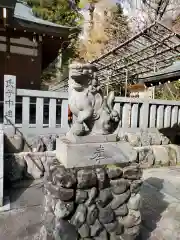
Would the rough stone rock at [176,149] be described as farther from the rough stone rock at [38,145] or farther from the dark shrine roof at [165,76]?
the rough stone rock at [38,145]

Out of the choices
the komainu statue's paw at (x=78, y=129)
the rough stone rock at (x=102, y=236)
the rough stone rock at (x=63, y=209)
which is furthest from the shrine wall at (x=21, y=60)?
the rough stone rock at (x=102, y=236)

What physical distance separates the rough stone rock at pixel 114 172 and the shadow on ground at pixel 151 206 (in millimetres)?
865

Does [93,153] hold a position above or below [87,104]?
below

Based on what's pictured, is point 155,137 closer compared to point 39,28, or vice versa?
point 155,137

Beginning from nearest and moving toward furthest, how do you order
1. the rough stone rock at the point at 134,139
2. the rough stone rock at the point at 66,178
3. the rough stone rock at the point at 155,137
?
the rough stone rock at the point at 66,178 → the rough stone rock at the point at 134,139 → the rough stone rock at the point at 155,137

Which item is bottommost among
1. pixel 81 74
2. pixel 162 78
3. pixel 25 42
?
pixel 81 74

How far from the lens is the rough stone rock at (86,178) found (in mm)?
2016

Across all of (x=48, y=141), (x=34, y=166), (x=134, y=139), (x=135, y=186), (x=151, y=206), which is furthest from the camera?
(x=134, y=139)

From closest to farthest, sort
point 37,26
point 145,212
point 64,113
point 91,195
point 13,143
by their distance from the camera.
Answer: point 91,195, point 145,212, point 13,143, point 64,113, point 37,26

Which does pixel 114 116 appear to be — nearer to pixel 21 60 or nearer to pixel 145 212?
pixel 145 212

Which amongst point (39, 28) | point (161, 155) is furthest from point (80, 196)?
point (39, 28)

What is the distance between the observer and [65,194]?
195cm

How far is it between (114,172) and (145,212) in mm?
1299

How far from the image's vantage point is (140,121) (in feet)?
17.4
